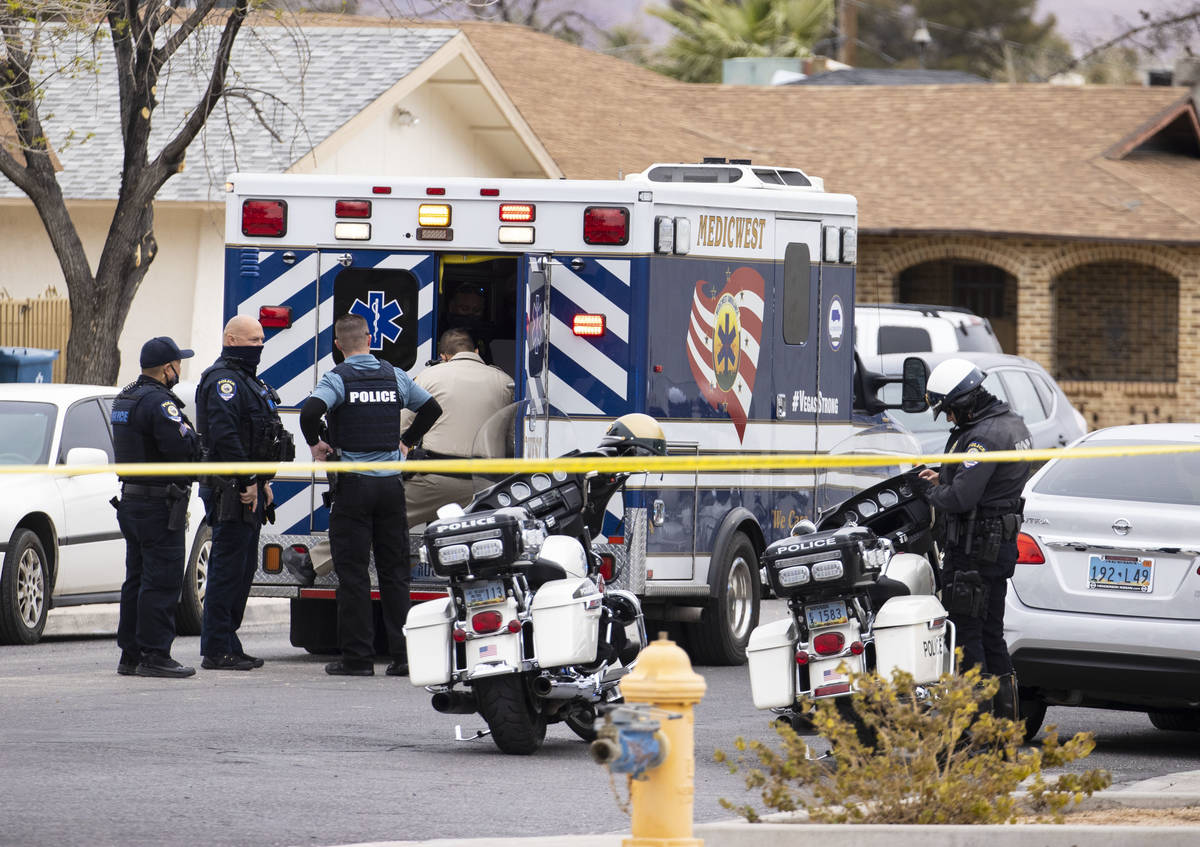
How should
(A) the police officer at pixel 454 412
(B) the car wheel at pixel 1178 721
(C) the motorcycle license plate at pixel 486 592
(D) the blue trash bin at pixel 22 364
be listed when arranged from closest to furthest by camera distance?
1. (C) the motorcycle license plate at pixel 486 592
2. (B) the car wheel at pixel 1178 721
3. (A) the police officer at pixel 454 412
4. (D) the blue trash bin at pixel 22 364

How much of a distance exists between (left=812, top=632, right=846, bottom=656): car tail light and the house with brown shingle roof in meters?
20.2

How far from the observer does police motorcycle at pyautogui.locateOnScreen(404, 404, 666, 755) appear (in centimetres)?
866

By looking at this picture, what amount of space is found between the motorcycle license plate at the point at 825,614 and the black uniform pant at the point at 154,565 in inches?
163

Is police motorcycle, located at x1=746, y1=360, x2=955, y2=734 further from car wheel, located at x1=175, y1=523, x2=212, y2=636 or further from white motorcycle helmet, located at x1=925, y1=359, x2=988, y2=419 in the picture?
car wheel, located at x1=175, y1=523, x2=212, y2=636

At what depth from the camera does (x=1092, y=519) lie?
940 centimetres

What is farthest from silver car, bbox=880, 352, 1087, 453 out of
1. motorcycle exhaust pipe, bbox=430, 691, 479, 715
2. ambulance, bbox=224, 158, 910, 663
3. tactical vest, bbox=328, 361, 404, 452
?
motorcycle exhaust pipe, bbox=430, 691, 479, 715

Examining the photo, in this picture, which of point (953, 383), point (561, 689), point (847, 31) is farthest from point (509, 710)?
point (847, 31)

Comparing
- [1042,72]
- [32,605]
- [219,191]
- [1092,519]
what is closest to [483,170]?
[219,191]

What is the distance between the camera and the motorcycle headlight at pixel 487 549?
28.4ft

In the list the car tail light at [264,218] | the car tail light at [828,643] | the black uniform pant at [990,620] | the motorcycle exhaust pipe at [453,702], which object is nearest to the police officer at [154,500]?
the car tail light at [264,218]

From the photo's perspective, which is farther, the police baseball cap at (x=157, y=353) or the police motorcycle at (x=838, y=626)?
the police baseball cap at (x=157, y=353)

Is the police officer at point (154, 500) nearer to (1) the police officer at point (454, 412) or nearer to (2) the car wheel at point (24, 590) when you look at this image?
(1) the police officer at point (454, 412)

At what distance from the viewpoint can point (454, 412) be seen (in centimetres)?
1194

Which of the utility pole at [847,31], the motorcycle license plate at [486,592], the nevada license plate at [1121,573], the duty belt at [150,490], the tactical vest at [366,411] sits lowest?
the motorcycle license plate at [486,592]
